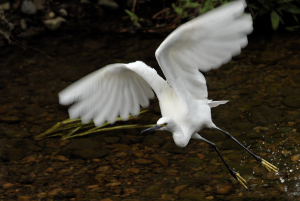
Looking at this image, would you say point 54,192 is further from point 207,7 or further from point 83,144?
point 207,7

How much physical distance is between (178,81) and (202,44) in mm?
361

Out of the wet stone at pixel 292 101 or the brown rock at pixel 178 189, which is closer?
the brown rock at pixel 178 189

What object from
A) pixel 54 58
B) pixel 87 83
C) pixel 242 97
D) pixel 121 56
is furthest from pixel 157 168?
pixel 54 58

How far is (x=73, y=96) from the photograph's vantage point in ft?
9.57

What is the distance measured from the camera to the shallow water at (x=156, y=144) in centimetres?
321

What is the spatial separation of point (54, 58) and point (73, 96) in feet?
8.59

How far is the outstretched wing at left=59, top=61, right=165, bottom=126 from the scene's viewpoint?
2979mm

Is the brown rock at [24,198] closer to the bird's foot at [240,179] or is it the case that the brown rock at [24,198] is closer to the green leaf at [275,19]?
the bird's foot at [240,179]

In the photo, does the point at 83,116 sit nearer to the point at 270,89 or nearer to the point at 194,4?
the point at 270,89

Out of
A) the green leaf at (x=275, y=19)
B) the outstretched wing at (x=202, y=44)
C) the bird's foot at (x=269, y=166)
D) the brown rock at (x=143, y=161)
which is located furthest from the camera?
the green leaf at (x=275, y=19)

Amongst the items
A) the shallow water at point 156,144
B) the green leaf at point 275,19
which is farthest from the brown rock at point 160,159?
the green leaf at point 275,19

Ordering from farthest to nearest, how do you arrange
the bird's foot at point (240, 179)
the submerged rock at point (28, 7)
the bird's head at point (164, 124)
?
the submerged rock at point (28, 7) → the bird's foot at point (240, 179) → the bird's head at point (164, 124)

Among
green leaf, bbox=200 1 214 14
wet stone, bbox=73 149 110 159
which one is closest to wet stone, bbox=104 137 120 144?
wet stone, bbox=73 149 110 159

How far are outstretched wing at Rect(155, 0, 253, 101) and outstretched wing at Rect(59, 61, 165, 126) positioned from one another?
25 centimetres
